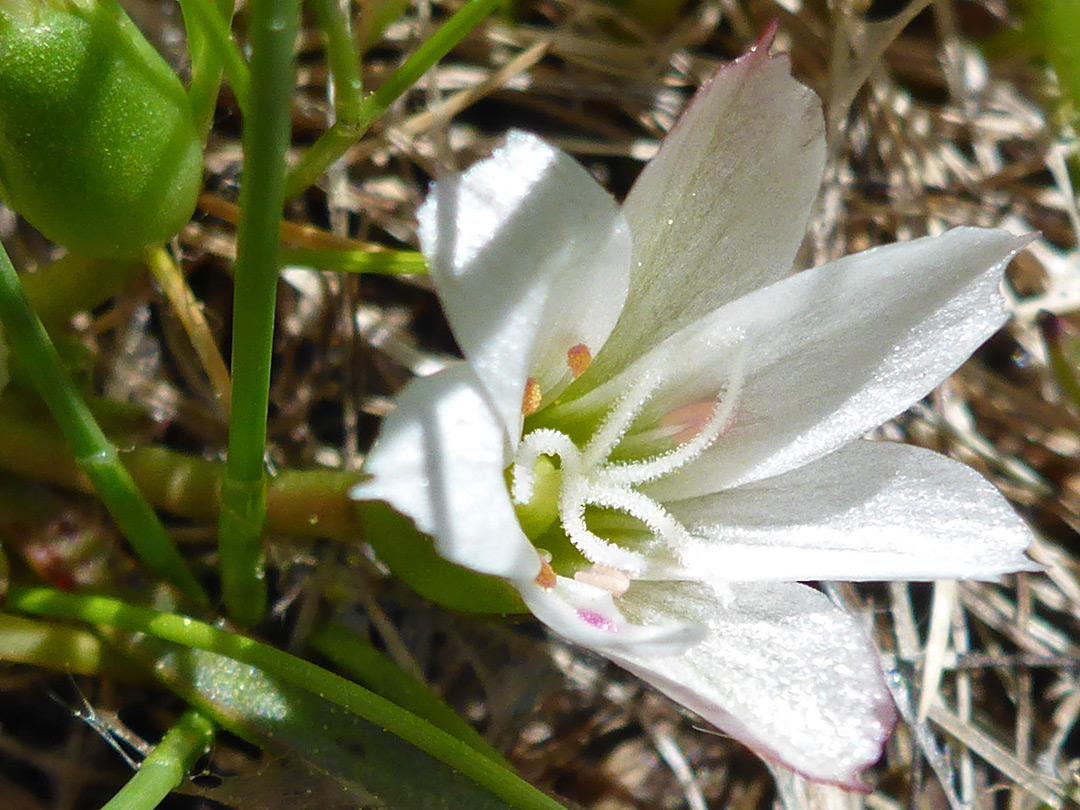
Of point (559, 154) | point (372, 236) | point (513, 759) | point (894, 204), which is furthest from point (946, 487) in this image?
point (372, 236)

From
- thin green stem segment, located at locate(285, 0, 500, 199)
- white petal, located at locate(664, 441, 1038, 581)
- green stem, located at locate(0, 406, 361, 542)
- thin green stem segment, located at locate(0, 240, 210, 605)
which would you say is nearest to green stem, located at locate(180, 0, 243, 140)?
thin green stem segment, located at locate(285, 0, 500, 199)

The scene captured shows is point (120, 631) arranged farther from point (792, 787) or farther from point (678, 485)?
point (792, 787)

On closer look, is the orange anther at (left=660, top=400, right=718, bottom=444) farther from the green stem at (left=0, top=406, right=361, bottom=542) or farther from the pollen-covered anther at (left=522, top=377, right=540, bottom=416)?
the green stem at (left=0, top=406, right=361, bottom=542)

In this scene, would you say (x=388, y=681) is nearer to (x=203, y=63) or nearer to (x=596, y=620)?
(x=596, y=620)

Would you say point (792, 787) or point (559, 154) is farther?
point (792, 787)

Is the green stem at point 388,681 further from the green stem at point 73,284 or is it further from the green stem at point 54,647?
the green stem at point 73,284

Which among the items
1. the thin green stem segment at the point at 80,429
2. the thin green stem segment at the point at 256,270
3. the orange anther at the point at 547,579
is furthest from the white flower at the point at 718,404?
the thin green stem segment at the point at 80,429

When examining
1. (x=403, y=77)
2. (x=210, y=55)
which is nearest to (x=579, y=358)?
(x=403, y=77)
